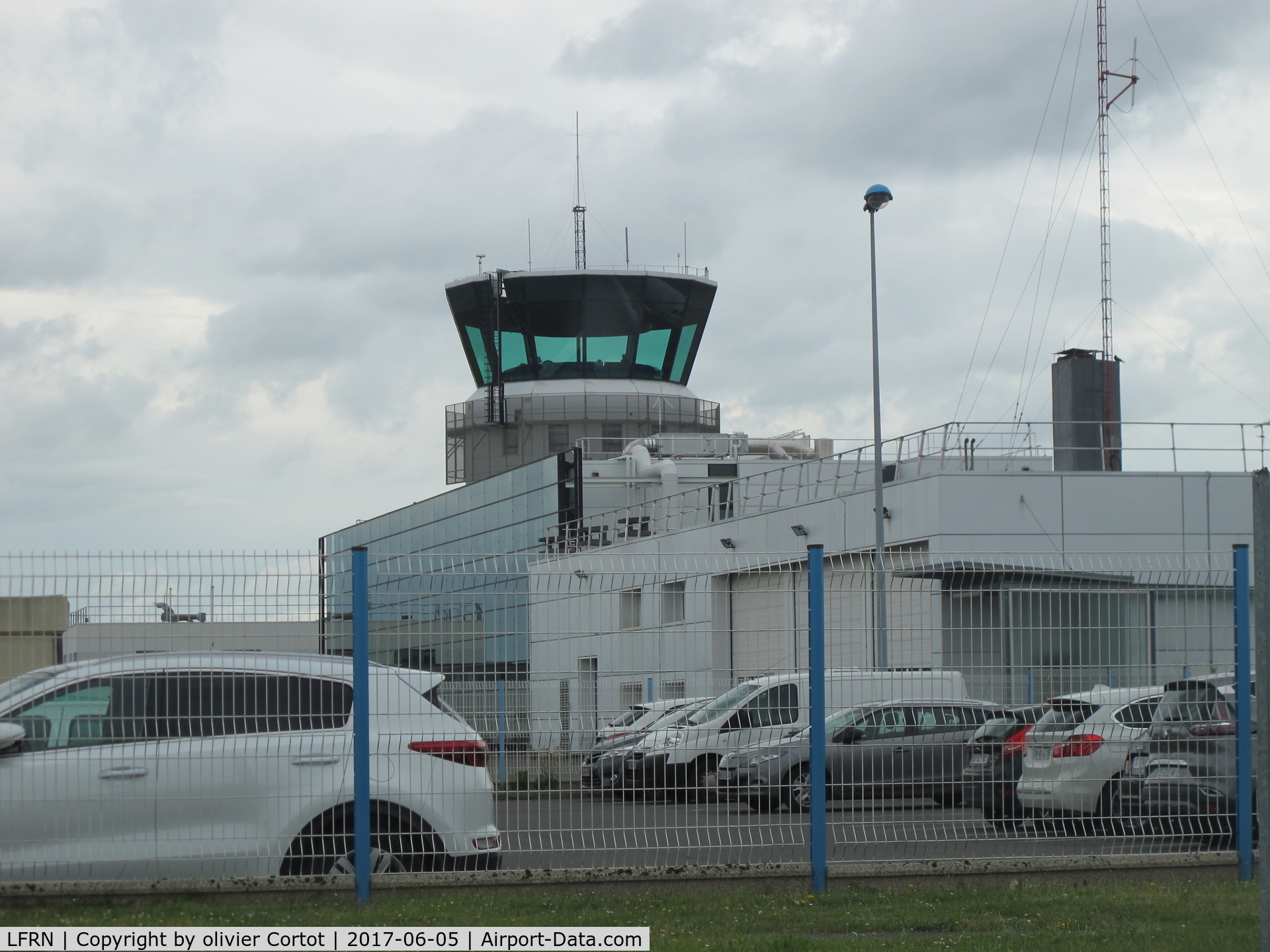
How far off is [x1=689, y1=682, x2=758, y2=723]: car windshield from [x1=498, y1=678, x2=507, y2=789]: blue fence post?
117 cm

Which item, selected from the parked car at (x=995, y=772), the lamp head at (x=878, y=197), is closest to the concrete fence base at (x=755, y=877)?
the parked car at (x=995, y=772)

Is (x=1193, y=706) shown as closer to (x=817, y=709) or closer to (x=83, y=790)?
(x=817, y=709)

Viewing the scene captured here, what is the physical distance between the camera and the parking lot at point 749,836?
8391mm

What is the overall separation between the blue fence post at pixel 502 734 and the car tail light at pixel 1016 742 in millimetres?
3131

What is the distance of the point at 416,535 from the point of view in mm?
64125

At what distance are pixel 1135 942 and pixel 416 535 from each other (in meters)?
58.1

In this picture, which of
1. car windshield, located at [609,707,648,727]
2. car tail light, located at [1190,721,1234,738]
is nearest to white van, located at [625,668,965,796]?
car windshield, located at [609,707,648,727]

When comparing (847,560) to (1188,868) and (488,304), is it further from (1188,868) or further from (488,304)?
(488,304)

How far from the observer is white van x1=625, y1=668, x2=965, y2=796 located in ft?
27.9

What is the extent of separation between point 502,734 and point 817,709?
1.91 meters

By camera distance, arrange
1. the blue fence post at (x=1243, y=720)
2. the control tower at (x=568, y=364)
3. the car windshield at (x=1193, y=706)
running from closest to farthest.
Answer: the blue fence post at (x=1243, y=720), the car windshield at (x=1193, y=706), the control tower at (x=568, y=364)

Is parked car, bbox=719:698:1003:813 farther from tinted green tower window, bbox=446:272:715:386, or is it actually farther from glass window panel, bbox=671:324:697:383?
glass window panel, bbox=671:324:697:383

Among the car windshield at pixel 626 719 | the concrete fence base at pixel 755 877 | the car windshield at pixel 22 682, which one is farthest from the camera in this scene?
the car windshield at pixel 626 719

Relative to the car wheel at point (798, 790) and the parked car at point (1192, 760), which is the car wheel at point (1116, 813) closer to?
the parked car at point (1192, 760)
